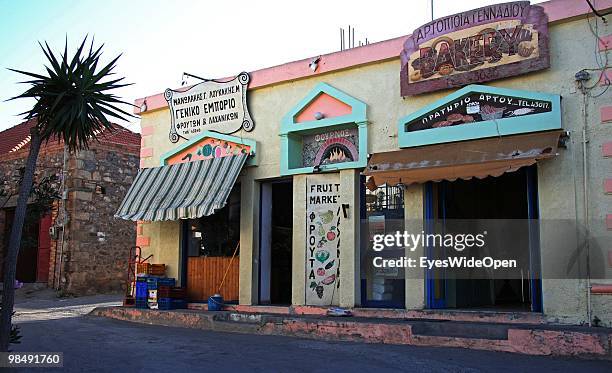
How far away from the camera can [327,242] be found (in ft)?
40.3

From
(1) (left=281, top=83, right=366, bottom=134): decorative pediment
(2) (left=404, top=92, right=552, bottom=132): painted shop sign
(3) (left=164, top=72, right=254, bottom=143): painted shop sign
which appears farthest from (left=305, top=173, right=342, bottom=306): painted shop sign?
(3) (left=164, top=72, right=254, bottom=143): painted shop sign

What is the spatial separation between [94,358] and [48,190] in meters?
2.39

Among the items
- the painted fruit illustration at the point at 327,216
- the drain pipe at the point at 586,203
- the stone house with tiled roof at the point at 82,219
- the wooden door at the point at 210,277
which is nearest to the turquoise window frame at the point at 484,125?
the drain pipe at the point at 586,203

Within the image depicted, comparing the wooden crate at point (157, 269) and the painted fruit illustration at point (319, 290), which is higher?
the wooden crate at point (157, 269)

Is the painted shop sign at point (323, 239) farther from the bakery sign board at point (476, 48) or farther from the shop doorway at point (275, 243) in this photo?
the bakery sign board at point (476, 48)

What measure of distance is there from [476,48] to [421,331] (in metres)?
4.74

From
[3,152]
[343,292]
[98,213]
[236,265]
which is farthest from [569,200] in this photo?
[3,152]

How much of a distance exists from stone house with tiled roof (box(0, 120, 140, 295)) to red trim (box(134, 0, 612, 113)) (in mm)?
7608

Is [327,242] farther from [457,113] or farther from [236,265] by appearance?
[457,113]

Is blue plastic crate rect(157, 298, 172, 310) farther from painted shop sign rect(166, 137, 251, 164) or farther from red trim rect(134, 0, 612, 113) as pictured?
red trim rect(134, 0, 612, 113)

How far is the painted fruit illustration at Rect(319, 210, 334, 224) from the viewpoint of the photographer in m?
12.3

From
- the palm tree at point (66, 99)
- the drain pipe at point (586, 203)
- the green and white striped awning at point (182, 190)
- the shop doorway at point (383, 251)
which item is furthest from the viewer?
the green and white striped awning at point (182, 190)

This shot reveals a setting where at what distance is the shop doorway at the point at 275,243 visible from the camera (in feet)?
44.0

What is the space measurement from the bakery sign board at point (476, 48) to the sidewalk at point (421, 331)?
4011 mm
